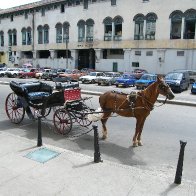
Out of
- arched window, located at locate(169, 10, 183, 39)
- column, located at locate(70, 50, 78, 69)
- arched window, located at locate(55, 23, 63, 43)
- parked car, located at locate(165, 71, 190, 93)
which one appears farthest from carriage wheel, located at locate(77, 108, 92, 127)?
arched window, located at locate(55, 23, 63, 43)

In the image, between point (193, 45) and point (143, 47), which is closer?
point (193, 45)

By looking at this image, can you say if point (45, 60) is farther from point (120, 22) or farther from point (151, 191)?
→ point (151, 191)

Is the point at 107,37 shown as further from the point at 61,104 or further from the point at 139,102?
the point at 139,102

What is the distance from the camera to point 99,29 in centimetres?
4847

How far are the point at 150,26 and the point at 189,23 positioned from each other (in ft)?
19.0

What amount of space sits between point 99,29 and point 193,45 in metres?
16.6

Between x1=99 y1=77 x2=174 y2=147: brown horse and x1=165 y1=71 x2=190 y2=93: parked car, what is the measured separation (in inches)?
654

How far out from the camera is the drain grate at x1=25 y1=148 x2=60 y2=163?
22.7 ft

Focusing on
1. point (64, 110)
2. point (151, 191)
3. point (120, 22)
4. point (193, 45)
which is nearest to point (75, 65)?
point (120, 22)

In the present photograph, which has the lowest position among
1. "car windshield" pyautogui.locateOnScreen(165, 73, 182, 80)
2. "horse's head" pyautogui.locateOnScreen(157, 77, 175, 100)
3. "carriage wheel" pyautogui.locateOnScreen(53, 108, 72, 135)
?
"carriage wheel" pyautogui.locateOnScreen(53, 108, 72, 135)

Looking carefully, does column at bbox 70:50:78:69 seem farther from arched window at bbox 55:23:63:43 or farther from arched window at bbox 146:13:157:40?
arched window at bbox 146:13:157:40

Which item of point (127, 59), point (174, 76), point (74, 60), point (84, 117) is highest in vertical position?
point (127, 59)

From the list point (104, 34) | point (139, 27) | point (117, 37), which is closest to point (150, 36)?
point (139, 27)

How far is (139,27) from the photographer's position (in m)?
44.1
